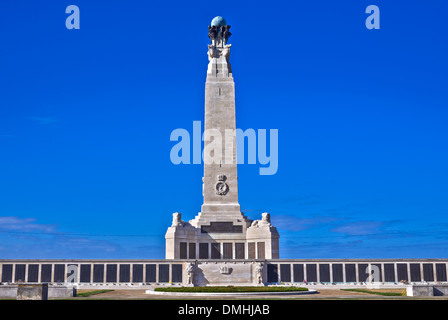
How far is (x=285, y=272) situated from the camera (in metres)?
49.4

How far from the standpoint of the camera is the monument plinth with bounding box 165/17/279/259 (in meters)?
56.9

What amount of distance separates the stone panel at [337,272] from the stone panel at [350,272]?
20.2 inches

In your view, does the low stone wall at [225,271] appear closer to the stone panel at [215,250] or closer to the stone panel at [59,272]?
the stone panel at [59,272]

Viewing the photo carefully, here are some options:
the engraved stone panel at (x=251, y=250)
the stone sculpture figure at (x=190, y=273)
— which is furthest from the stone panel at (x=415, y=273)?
the stone sculpture figure at (x=190, y=273)

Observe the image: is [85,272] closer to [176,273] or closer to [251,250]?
[176,273]

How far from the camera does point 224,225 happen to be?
193ft

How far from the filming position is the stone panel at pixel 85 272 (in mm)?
49094

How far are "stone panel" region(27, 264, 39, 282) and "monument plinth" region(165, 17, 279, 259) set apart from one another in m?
13.8

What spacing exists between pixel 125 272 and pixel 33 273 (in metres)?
9.03

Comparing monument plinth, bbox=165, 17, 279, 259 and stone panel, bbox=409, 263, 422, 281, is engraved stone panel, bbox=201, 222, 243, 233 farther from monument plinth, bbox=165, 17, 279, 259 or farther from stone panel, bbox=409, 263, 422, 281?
stone panel, bbox=409, 263, 422, 281

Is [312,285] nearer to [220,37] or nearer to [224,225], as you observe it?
[224,225]

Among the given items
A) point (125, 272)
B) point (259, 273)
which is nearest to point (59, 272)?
point (125, 272)

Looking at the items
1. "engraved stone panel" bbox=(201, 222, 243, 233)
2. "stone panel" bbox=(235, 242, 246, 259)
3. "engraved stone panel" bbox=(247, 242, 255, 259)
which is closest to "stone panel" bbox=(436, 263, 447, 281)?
"engraved stone panel" bbox=(247, 242, 255, 259)
